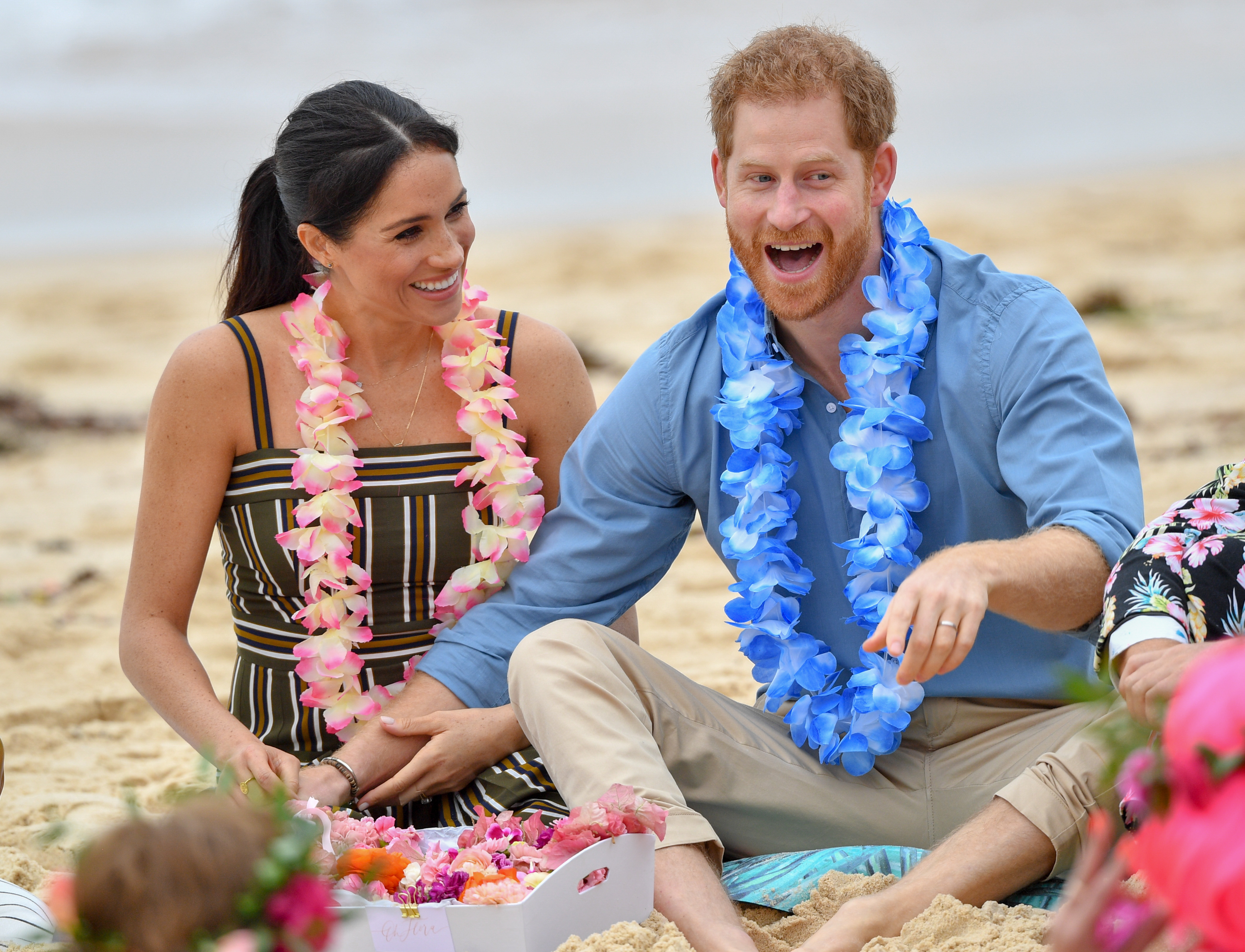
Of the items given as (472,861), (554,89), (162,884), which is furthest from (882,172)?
(554,89)

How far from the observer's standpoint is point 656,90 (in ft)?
90.2

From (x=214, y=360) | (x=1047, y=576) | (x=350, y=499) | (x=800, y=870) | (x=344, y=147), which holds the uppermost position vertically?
(x=344, y=147)

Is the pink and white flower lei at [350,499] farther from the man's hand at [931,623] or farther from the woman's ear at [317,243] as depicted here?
the man's hand at [931,623]

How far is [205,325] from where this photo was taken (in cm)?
1484

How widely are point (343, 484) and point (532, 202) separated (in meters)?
20.2

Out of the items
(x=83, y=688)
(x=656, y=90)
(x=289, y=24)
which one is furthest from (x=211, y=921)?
(x=289, y=24)

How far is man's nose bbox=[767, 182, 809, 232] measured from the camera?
3016 millimetres

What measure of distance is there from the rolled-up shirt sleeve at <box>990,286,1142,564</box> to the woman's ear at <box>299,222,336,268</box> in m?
1.63

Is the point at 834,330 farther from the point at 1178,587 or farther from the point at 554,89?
the point at 554,89

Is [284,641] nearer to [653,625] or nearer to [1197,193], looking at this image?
[653,625]

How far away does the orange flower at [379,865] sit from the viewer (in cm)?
246

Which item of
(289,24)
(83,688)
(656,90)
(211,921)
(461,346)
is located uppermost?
(289,24)

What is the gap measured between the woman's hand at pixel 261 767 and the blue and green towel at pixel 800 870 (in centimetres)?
98

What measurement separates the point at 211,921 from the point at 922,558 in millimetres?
2061
